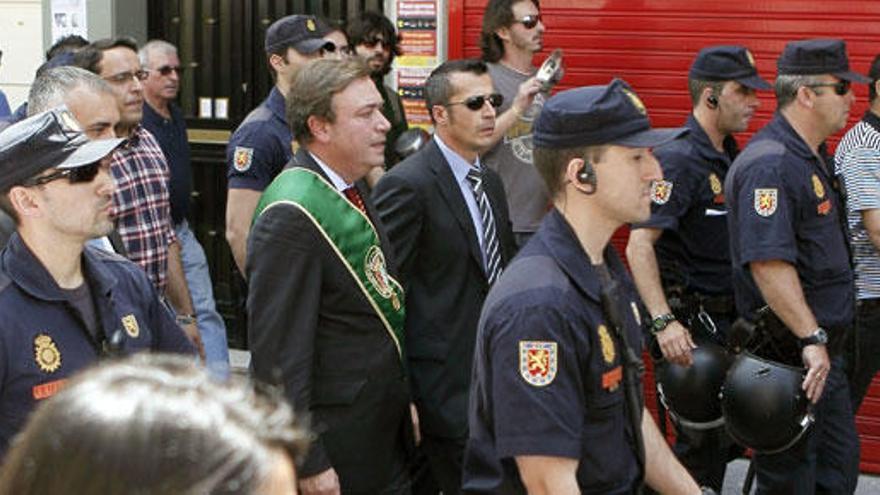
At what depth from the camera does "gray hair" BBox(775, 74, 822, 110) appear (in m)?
Result: 6.17

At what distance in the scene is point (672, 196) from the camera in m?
6.58

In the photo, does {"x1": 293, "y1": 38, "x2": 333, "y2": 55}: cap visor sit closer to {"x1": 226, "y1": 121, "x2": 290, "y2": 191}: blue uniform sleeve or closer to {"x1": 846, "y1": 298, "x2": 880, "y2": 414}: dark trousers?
{"x1": 226, "y1": 121, "x2": 290, "y2": 191}: blue uniform sleeve

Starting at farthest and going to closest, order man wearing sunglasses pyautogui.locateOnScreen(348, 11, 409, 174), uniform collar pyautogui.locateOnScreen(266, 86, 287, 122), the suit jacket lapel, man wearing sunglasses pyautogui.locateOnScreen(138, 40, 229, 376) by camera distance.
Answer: man wearing sunglasses pyautogui.locateOnScreen(348, 11, 409, 174)
man wearing sunglasses pyautogui.locateOnScreen(138, 40, 229, 376)
uniform collar pyautogui.locateOnScreen(266, 86, 287, 122)
the suit jacket lapel

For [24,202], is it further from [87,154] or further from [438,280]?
[438,280]

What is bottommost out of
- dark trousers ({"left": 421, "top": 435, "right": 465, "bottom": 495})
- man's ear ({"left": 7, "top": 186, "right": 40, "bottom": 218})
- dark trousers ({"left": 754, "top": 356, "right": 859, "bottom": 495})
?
dark trousers ({"left": 754, "top": 356, "right": 859, "bottom": 495})

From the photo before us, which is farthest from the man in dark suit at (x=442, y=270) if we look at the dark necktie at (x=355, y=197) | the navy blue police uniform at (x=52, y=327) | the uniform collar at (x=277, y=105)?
the navy blue police uniform at (x=52, y=327)

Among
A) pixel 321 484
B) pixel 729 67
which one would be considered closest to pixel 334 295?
pixel 321 484

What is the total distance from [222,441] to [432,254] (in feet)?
12.7

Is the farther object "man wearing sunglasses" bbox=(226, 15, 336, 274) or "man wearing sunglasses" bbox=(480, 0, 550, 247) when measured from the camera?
"man wearing sunglasses" bbox=(480, 0, 550, 247)

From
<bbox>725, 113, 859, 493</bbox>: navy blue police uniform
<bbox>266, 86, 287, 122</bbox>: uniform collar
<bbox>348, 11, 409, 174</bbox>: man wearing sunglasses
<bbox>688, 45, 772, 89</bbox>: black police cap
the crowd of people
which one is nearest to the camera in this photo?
the crowd of people

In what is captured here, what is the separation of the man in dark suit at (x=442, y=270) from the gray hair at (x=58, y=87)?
1.09 m

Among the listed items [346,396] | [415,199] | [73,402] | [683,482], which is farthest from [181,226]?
[73,402]

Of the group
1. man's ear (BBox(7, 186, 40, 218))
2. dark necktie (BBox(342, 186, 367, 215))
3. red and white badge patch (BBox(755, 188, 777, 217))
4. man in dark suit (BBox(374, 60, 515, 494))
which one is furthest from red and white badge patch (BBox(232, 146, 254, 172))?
man's ear (BBox(7, 186, 40, 218))

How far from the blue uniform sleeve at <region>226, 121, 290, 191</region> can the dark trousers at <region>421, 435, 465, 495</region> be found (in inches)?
70.7
